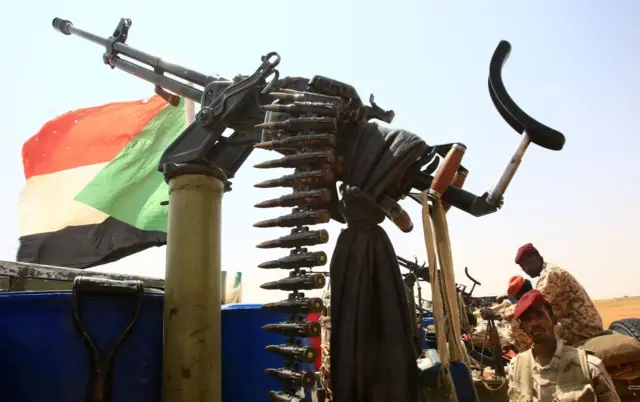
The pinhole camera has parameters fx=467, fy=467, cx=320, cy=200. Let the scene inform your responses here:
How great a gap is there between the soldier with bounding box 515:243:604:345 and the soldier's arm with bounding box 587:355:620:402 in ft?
3.96

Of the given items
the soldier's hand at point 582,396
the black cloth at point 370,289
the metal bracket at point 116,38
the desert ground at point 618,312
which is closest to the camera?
the black cloth at point 370,289

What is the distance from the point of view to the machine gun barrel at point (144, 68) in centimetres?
413

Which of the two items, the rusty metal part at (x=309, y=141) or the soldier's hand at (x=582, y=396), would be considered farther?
the soldier's hand at (x=582, y=396)

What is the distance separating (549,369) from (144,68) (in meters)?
4.60

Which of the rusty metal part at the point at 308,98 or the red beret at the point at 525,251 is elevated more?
the rusty metal part at the point at 308,98

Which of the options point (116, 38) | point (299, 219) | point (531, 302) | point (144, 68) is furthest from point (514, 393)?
point (116, 38)

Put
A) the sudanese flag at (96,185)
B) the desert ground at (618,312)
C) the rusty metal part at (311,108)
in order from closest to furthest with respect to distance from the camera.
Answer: the rusty metal part at (311,108) → the sudanese flag at (96,185) → the desert ground at (618,312)

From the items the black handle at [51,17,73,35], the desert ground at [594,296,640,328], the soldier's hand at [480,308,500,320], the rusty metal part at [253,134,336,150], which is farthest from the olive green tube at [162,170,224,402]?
the desert ground at [594,296,640,328]

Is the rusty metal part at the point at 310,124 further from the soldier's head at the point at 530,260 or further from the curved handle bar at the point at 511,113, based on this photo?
the soldier's head at the point at 530,260

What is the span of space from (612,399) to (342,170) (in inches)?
84.4

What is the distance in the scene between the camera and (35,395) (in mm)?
1360

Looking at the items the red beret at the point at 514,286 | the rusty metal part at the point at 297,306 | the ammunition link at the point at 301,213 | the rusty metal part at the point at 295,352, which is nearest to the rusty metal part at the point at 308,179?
the ammunition link at the point at 301,213

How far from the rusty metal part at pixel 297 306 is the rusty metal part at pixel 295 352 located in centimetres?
14

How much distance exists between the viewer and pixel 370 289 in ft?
6.18
